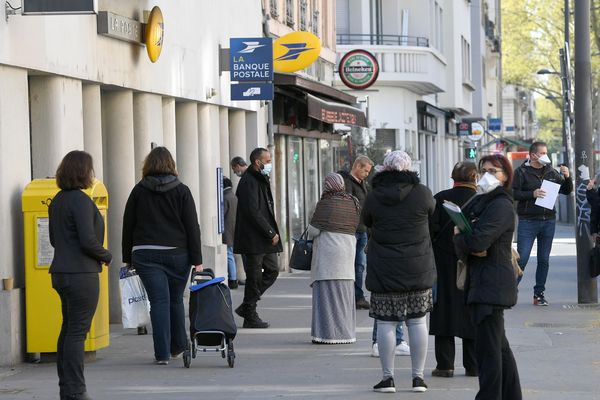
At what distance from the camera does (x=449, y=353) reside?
1139 cm

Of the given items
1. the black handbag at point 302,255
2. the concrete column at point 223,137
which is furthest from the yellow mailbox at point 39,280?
the concrete column at point 223,137

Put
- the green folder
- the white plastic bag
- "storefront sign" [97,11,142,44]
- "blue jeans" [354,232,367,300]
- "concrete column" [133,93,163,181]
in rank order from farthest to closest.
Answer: "blue jeans" [354,232,367,300] < "concrete column" [133,93,163,181] < "storefront sign" [97,11,142,44] < the white plastic bag < the green folder

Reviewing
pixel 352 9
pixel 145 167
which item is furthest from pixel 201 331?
pixel 352 9

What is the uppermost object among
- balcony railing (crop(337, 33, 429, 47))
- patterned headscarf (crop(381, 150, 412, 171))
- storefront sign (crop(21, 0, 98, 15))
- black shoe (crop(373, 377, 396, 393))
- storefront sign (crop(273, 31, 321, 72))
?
balcony railing (crop(337, 33, 429, 47))

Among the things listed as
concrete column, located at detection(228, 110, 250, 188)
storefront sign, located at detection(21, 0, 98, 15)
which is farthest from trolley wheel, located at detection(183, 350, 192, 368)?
concrete column, located at detection(228, 110, 250, 188)

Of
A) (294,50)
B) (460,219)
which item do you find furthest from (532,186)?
(460,219)

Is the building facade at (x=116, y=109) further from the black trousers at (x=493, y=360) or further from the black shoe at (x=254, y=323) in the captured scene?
the black trousers at (x=493, y=360)

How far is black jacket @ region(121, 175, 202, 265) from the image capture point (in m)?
12.2

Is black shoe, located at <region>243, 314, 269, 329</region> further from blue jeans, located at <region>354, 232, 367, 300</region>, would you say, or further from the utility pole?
the utility pole

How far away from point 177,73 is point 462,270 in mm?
10066

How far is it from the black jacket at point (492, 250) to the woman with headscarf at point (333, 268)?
180 inches

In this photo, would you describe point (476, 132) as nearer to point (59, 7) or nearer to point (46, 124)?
point (46, 124)

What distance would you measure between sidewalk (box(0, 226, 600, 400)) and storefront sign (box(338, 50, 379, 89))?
1721 cm

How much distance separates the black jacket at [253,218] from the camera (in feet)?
50.3
